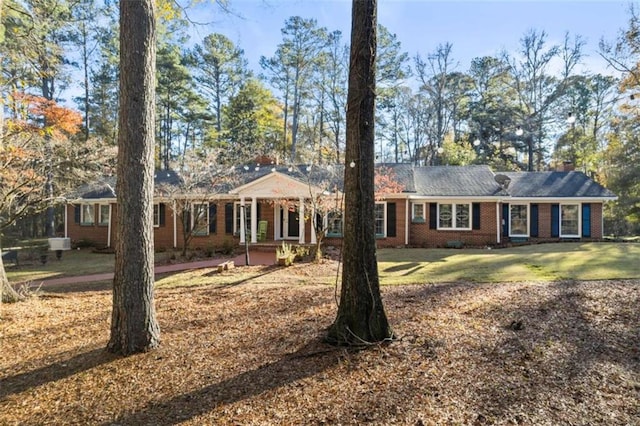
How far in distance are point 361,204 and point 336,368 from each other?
1.78 m

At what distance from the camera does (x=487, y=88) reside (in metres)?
31.9

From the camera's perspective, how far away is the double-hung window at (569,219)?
1727cm

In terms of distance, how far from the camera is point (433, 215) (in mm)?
17234

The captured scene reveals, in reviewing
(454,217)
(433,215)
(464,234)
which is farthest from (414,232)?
(464,234)

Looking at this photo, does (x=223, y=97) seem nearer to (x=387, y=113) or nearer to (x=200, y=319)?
(x=387, y=113)

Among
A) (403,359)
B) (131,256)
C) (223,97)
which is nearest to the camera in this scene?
(403,359)

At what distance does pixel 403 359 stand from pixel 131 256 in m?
3.20

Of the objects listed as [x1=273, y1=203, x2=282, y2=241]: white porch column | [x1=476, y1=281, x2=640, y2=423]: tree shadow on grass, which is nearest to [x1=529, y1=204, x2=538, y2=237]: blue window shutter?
[x1=273, y1=203, x2=282, y2=241]: white porch column

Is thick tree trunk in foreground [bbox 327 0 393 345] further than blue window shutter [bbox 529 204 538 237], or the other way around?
blue window shutter [bbox 529 204 538 237]

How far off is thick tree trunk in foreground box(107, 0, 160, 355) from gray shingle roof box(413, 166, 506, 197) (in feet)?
48.0

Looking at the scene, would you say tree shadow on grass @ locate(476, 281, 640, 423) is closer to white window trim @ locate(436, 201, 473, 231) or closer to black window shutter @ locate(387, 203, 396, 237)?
black window shutter @ locate(387, 203, 396, 237)

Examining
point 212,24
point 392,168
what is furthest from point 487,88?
point 212,24

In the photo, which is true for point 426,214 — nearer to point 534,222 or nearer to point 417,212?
point 417,212

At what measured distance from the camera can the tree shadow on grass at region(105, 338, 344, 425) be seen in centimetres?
299
